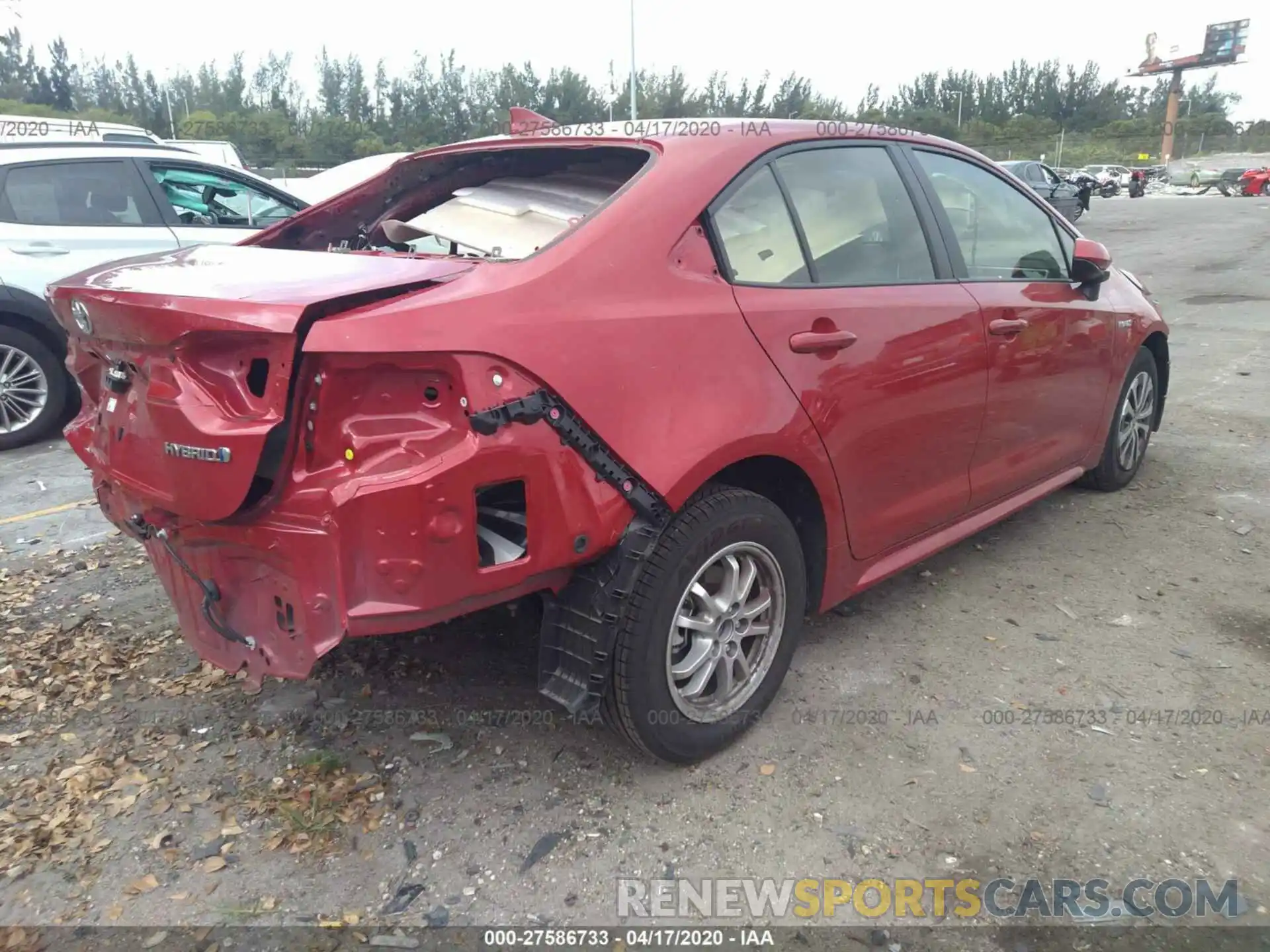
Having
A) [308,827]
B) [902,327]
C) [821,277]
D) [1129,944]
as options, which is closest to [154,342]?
[308,827]

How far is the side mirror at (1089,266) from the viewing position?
13.0 ft

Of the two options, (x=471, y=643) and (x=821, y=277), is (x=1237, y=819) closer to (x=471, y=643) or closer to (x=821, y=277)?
(x=821, y=277)

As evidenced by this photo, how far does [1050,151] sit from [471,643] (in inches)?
2655

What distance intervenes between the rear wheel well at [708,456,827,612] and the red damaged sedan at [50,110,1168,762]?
0.05 ft

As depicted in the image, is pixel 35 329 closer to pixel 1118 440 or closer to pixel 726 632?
pixel 726 632

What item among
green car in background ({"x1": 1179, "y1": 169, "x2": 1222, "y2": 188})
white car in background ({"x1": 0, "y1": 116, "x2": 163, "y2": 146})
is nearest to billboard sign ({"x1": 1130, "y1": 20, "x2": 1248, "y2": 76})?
green car in background ({"x1": 1179, "y1": 169, "x2": 1222, "y2": 188})

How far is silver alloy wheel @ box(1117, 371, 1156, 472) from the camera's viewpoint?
Answer: 4.69 m

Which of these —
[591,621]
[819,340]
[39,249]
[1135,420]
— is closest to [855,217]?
[819,340]

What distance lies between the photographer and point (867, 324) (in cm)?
289

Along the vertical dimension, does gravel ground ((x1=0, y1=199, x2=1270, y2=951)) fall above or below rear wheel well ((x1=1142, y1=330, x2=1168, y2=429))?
below

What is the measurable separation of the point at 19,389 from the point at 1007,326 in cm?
597

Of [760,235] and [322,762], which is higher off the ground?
[760,235]

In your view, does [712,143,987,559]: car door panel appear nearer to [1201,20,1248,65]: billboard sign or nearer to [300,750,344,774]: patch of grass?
[300,750,344,774]: patch of grass
